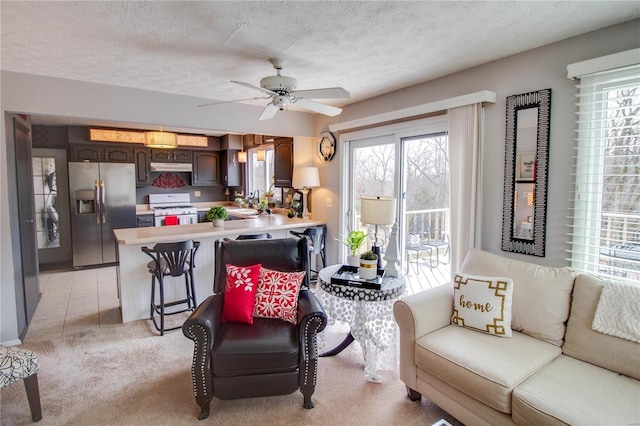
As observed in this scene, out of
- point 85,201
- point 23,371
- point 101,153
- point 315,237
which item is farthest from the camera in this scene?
point 101,153

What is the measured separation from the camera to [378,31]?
7.50 ft

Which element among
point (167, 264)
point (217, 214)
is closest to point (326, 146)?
point (217, 214)

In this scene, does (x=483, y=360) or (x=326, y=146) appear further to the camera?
(x=326, y=146)

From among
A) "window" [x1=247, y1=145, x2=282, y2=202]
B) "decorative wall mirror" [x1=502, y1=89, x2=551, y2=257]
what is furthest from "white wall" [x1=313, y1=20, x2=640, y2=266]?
"window" [x1=247, y1=145, x2=282, y2=202]

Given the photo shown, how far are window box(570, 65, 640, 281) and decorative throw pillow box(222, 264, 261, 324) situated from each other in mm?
2363

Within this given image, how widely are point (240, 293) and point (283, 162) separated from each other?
337 cm

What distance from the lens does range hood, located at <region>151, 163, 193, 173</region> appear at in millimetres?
6797

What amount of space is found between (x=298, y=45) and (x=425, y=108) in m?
1.47

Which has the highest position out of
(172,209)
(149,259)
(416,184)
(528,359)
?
(416,184)

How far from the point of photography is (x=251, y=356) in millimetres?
2111

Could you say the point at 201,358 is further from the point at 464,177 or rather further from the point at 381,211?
the point at 464,177

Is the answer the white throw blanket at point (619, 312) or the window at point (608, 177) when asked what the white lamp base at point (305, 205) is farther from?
the white throw blanket at point (619, 312)

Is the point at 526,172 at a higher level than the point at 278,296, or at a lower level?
higher

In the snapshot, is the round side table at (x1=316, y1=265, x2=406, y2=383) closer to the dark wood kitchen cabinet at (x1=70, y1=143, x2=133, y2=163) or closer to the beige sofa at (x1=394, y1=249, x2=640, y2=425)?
the beige sofa at (x1=394, y1=249, x2=640, y2=425)
